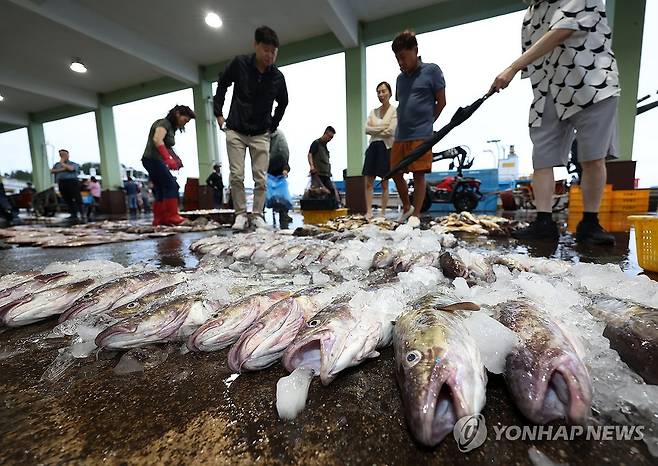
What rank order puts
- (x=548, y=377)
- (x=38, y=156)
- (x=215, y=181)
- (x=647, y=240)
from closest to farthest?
1. (x=548, y=377)
2. (x=647, y=240)
3. (x=215, y=181)
4. (x=38, y=156)

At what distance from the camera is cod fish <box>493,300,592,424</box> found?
0.67 m

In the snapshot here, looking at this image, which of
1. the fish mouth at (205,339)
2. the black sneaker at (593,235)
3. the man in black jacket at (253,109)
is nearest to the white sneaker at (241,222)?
the man in black jacket at (253,109)

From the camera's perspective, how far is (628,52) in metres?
7.18

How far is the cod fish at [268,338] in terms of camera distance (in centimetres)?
93

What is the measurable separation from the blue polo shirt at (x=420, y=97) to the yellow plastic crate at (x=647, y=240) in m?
3.15

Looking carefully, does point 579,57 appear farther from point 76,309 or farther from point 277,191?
point 277,191

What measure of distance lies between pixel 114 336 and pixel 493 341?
124 centimetres

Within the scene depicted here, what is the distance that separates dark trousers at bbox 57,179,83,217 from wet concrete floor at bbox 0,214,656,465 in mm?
13293

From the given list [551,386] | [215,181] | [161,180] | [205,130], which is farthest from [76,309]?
[205,130]

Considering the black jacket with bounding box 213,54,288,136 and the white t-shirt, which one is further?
the white t-shirt

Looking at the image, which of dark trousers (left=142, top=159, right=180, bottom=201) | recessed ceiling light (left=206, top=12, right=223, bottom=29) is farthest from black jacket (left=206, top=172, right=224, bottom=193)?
dark trousers (left=142, top=159, right=180, bottom=201)

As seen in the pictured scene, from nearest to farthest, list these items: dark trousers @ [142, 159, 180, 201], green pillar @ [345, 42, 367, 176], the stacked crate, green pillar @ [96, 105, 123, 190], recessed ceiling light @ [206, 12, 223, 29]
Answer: the stacked crate
dark trousers @ [142, 159, 180, 201]
recessed ceiling light @ [206, 12, 223, 29]
green pillar @ [345, 42, 367, 176]
green pillar @ [96, 105, 123, 190]

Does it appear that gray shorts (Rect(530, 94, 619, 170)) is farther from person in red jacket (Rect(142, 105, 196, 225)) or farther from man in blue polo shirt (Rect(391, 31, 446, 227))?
person in red jacket (Rect(142, 105, 196, 225))

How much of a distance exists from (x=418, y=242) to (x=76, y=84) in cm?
1820
